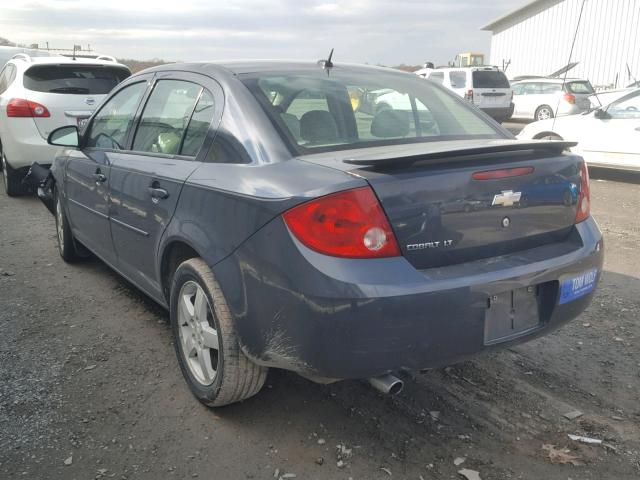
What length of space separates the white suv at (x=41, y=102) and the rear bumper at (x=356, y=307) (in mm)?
6103

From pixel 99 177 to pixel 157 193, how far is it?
1005 mm

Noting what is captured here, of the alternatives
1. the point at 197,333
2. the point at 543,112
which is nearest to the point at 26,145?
the point at 197,333

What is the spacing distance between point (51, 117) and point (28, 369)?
5.08 metres

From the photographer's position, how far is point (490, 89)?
1820 centimetres

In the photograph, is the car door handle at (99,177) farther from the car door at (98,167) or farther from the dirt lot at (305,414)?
the dirt lot at (305,414)

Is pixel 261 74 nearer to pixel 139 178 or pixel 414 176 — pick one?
pixel 139 178

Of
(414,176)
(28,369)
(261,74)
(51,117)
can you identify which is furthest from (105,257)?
(51,117)

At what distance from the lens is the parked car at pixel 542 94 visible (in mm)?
18203

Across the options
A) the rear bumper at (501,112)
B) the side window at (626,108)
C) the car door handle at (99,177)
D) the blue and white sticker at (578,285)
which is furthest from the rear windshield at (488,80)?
the blue and white sticker at (578,285)

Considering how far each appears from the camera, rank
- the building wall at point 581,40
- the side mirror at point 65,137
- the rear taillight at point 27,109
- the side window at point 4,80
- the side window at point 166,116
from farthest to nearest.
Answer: the building wall at point 581,40 → the side window at point 4,80 → the rear taillight at point 27,109 → the side mirror at point 65,137 → the side window at point 166,116

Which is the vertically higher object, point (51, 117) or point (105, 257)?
point (51, 117)

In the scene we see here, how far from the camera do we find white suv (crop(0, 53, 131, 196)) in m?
7.61

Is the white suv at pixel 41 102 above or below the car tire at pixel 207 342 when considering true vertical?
A: above

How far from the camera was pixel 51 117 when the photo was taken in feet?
25.0
